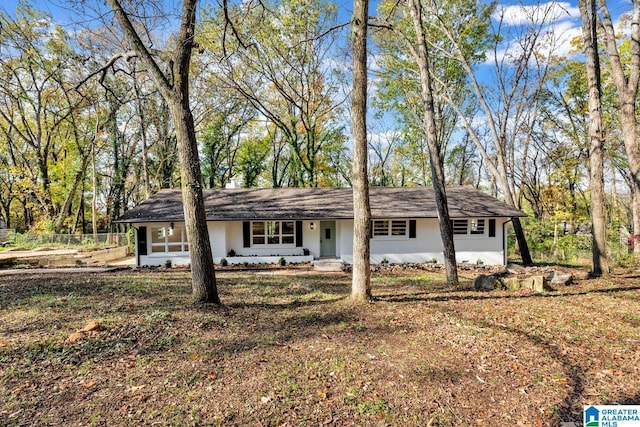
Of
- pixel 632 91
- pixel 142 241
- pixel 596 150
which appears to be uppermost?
pixel 632 91

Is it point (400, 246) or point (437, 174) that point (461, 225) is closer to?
point (400, 246)

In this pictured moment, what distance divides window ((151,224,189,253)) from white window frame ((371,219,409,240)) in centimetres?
850

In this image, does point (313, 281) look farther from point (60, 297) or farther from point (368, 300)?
point (60, 297)

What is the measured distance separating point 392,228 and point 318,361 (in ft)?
36.5

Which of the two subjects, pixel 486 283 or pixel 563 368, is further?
pixel 486 283

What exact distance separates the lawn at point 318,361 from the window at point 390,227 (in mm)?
7793

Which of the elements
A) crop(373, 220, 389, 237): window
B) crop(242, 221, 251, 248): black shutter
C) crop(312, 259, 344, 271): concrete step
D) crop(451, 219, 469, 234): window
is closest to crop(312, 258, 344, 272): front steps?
crop(312, 259, 344, 271): concrete step

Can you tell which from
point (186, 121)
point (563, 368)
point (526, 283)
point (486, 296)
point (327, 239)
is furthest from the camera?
point (327, 239)

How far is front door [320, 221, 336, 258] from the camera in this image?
15055mm

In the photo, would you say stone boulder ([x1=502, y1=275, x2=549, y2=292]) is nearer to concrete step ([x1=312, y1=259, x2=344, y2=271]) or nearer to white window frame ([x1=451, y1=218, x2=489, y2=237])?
concrete step ([x1=312, y1=259, x2=344, y2=271])

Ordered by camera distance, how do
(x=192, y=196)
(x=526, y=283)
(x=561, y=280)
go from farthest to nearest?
(x=561, y=280) → (x=526, y=283) → (x=192, y=196)

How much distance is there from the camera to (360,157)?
6074mm

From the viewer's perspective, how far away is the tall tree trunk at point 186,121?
5805 millimetres

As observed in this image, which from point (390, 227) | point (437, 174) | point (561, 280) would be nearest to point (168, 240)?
point (390, 227)
